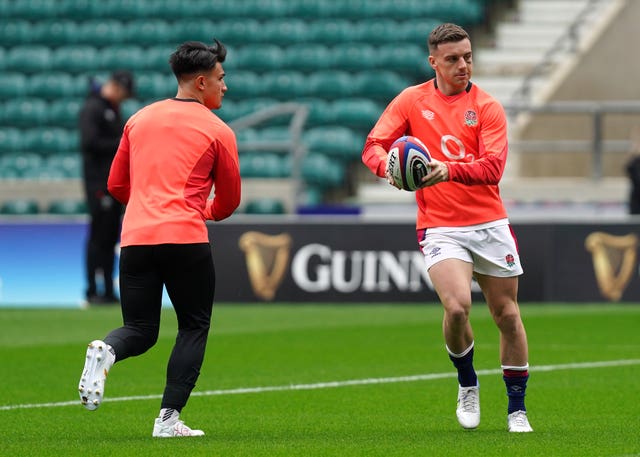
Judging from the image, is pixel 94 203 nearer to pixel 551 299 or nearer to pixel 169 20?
pixel 551 299

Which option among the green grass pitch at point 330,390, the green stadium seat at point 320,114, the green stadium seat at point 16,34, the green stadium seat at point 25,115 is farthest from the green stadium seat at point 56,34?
the green grass pitch at point 330,390

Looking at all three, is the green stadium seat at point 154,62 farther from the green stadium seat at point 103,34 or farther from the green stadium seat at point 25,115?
the green stadium seat at point 25,115

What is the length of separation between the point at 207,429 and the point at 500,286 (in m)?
1.68

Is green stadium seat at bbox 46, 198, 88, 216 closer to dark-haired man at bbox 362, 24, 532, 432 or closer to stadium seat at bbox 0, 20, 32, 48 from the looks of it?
stadium seat at bbox 0, 20, 32, 48

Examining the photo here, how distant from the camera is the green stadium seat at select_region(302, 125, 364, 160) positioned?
2105cm

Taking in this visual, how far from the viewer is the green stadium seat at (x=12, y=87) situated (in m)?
23.6

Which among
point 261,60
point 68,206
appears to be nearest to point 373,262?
point 68,206

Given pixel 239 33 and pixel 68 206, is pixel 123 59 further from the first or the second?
pixel 68 206

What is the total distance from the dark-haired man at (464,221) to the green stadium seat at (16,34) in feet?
58.6

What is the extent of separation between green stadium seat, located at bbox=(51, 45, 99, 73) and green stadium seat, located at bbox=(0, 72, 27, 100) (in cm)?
62

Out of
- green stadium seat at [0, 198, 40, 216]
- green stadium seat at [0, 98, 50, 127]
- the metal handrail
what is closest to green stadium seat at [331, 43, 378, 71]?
the metal handrail

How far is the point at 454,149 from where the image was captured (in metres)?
7.67

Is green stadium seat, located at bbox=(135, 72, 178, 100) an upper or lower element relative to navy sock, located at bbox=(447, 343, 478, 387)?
lower

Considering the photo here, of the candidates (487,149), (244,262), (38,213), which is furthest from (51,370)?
(38,213)
